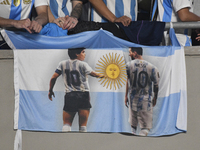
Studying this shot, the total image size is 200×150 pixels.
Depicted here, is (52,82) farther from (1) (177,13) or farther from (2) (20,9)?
(1) (177,13)

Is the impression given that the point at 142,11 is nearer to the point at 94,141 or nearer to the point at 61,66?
the point at 61,66

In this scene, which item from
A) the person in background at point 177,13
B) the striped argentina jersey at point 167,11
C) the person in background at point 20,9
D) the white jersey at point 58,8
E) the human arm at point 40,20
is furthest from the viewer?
the white jersey at point 58,8

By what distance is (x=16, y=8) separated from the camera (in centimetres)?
422

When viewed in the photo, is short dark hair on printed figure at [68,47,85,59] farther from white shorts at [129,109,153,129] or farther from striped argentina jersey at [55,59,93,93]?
white shorts at [129,109,153,129]

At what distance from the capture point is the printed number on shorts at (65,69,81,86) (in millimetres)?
3760

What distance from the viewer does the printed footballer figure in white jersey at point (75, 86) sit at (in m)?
3.75

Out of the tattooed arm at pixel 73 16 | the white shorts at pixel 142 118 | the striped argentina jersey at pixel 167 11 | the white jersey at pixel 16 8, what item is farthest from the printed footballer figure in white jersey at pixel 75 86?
the striped argentina jersey at pixel 167 11

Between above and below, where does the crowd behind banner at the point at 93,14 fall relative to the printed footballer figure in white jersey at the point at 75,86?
above

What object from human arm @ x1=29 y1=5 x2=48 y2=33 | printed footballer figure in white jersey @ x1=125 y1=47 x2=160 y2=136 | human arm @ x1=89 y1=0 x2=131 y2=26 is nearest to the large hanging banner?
printed footballer figure in white jersey @ x1=125 y1=47 x2=160 y2=136

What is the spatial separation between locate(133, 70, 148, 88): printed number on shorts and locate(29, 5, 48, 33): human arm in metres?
1.45

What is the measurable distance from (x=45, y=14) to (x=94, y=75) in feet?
4.11

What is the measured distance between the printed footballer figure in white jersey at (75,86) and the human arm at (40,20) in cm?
53

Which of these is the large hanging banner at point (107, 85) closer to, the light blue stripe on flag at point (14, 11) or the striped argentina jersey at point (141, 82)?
the striped argentina jersey at point (141, 82)

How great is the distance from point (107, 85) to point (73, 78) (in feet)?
1.57
